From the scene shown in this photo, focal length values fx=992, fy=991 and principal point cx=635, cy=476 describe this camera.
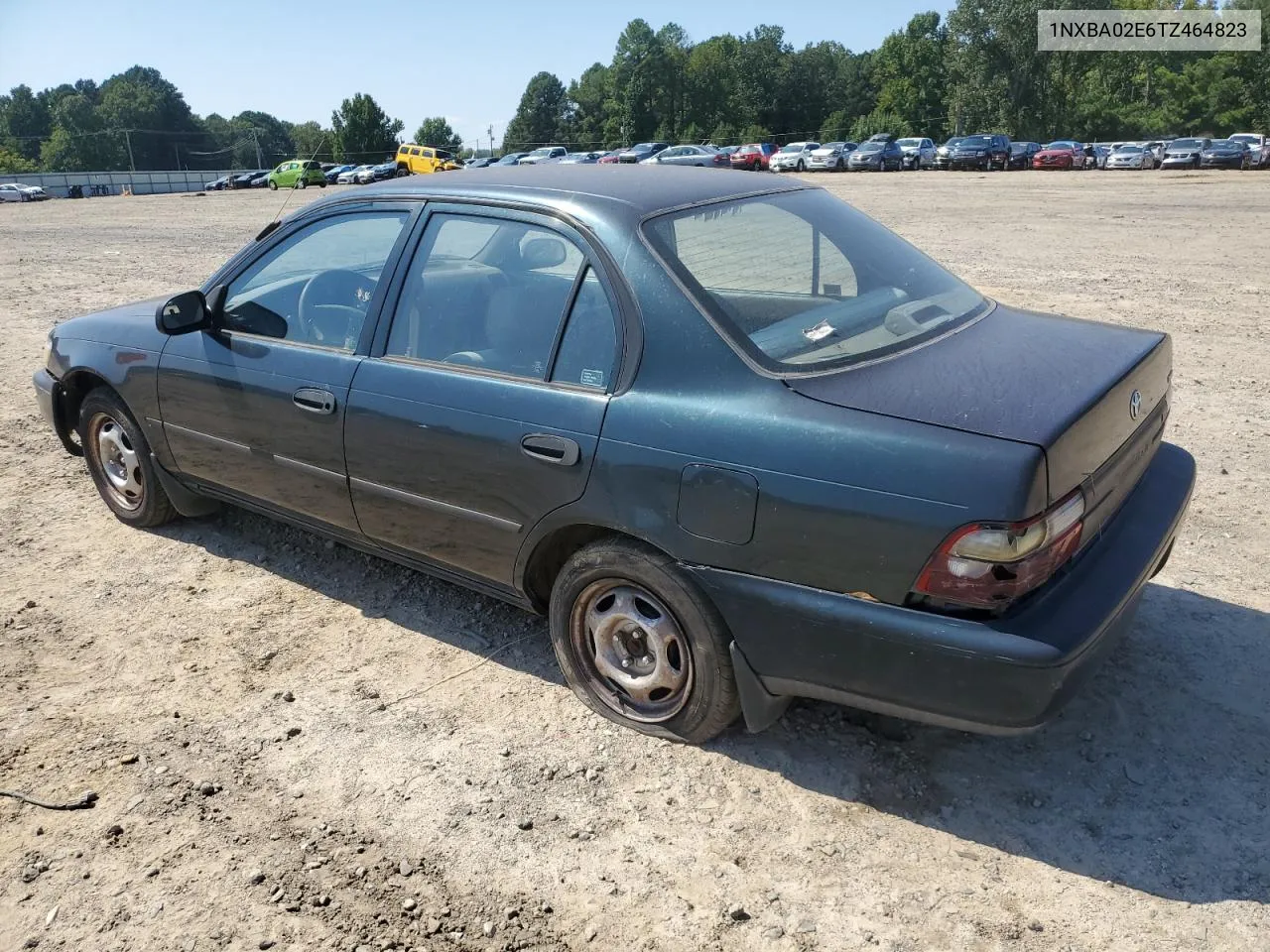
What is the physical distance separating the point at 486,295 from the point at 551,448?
0.71m

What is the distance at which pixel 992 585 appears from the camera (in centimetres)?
246

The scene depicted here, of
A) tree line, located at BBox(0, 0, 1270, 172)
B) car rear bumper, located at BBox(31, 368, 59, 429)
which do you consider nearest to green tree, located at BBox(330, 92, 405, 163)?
tree line, located at BBox(0, 0, 1270, 172)

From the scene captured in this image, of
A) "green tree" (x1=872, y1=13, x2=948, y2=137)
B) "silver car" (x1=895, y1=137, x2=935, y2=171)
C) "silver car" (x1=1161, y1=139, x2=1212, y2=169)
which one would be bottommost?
"silver car" (x1=1161, y1=139, x2=1212, y2=169)

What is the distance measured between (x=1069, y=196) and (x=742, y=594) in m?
24.2

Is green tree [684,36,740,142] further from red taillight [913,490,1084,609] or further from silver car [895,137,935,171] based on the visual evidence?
red taillight [913,490,1084,609]

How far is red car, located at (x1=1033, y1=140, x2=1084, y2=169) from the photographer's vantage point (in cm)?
4081

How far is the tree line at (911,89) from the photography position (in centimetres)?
6819

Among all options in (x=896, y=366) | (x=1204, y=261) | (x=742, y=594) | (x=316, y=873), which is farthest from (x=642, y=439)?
(x=1204, y=261)

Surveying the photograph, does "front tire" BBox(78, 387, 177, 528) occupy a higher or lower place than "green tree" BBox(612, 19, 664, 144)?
lower

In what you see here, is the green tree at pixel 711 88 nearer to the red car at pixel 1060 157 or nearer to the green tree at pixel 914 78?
the green tree at pixel 914 78

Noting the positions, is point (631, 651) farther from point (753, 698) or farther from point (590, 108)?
point (590, 108)

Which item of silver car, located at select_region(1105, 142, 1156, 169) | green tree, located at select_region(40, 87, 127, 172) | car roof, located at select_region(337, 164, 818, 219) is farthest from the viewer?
green tree, located at select_region(40, 87, 127, 172)

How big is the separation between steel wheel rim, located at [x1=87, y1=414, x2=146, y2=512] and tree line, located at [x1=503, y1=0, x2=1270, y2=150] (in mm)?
75333

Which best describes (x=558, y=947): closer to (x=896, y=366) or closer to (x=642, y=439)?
(x=642, y=439)
